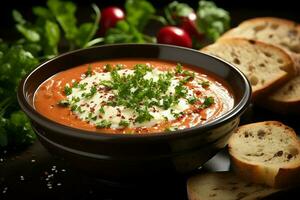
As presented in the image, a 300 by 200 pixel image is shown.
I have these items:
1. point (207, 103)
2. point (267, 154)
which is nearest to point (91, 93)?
point (207, 103)

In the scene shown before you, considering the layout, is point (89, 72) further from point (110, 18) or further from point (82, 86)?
point (110, 18)

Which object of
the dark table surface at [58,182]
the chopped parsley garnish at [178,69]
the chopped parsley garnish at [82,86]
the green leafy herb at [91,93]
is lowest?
the dark table surface at [58,182]

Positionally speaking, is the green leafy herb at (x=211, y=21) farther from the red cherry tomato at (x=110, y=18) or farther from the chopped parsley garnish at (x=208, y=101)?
the chopped parsley garnish at (x=208, y=101)

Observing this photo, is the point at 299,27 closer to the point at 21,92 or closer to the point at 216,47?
the point at 216,47

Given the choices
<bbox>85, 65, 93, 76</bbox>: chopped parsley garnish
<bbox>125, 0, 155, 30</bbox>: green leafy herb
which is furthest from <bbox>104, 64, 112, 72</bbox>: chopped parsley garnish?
<bbox>125, 0, 155, 30</bbox>: green leafy herb

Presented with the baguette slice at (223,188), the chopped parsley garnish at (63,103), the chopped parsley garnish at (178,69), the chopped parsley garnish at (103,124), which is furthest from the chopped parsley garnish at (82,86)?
→ the baguette slice at (223,188)
